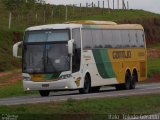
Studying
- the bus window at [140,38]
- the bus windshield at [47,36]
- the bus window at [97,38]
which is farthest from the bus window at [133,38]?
the bus windshield at [47,36]

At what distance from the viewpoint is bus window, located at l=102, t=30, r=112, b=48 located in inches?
1435

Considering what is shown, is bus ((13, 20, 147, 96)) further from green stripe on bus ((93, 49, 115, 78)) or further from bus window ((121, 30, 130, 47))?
bus window ((121, 30, 130, 47))

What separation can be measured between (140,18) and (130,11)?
10.4m

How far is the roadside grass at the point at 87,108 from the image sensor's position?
65.8ft

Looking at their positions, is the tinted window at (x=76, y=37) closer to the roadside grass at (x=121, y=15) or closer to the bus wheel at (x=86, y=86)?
the bus wheel at (x=86, y=86)

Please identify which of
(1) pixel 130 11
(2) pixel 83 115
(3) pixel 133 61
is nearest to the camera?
(2) pixel 83 115

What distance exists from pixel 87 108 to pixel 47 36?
10.6 m

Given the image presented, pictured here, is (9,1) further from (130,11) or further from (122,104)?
(122,104)

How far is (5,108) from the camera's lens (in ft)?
69.7

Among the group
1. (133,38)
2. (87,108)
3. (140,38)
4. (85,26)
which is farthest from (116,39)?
(87,108)

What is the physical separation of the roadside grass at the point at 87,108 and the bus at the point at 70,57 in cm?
545

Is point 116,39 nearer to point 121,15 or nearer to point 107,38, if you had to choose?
point 107,38

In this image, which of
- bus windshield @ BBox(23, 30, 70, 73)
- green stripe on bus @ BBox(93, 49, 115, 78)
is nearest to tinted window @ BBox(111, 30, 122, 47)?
green stripe on bus @ BBox(93, 49, 115, 78)

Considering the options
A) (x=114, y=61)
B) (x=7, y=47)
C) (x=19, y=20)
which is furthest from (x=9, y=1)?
(x=114, y=61)
